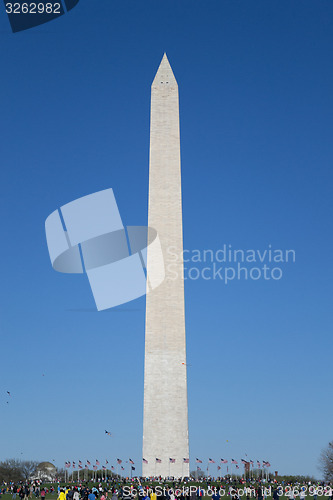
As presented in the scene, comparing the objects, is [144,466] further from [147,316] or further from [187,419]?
[147,316]

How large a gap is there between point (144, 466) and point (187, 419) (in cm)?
399

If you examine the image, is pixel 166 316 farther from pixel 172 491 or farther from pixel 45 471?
pixel 45 471

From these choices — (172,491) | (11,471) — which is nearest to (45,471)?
(11,471)

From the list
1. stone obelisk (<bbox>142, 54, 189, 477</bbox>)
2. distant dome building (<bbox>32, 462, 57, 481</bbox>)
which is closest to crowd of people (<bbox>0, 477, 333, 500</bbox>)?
stone obelisk (<bbox>142, 54, 189, 477</bbox>)

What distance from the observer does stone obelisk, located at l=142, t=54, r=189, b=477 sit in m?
44.9

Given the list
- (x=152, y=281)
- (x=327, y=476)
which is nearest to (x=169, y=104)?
(x=152, y=281)

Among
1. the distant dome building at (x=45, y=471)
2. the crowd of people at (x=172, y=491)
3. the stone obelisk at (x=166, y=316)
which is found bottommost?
→ the crowd of people at (x=172, y=491)

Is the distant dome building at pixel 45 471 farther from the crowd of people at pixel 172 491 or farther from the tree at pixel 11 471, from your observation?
the crowd of people at pixel 172 491

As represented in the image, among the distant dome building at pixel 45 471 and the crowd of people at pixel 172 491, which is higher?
the distant dome building at pixel 45 471

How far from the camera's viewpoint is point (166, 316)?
47000 millimetres

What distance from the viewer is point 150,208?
48938 mm


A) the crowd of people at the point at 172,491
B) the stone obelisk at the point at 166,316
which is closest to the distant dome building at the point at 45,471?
the crowd of people at the point at 172,491

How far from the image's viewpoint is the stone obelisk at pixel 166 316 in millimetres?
44875

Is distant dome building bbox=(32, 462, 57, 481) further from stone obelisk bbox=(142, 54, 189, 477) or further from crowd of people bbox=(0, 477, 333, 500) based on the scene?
stone obelisk bbox=(142, 54, 189, 477)
